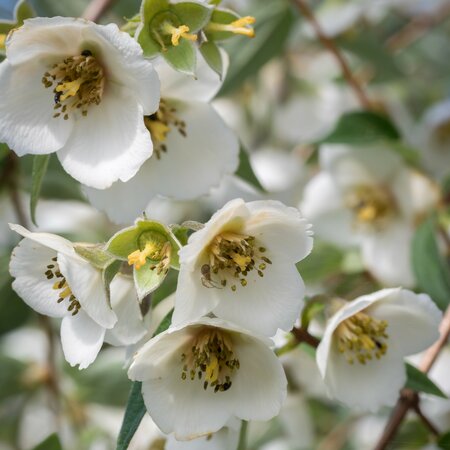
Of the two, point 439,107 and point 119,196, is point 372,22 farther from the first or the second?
point 119,196

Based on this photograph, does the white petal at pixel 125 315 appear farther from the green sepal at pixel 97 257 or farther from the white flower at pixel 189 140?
the white flower at pixel 189 140

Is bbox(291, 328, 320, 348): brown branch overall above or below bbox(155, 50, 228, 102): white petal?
below

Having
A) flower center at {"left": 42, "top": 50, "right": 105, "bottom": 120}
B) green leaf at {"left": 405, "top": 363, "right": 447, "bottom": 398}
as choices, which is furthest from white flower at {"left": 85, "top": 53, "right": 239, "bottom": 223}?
green leaf at {"left": 405, "top": 363, "right": 447, "bottom": 398}

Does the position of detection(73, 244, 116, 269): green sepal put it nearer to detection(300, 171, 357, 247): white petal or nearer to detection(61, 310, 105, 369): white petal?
detection(61, 310, 105, 369): white petal

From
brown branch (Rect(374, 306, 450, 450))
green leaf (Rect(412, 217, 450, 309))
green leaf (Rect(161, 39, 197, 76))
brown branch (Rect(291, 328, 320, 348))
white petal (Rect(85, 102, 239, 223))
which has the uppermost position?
green leaf (Rect(161, 39, 197, 76))

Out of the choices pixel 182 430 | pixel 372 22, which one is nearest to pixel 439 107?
pixel 372 22

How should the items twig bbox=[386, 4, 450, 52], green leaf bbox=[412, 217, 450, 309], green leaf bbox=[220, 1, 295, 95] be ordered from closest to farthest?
1. green leaf bbox=[412, 217, 450, 309]
2. green leaf bbox=[220, 1, 295, 95]
3. twig bbox=[386, 4, 450, 52]

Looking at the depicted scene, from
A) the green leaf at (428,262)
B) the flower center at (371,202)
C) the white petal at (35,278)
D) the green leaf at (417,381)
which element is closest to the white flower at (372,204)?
the flower center at (371,202)
